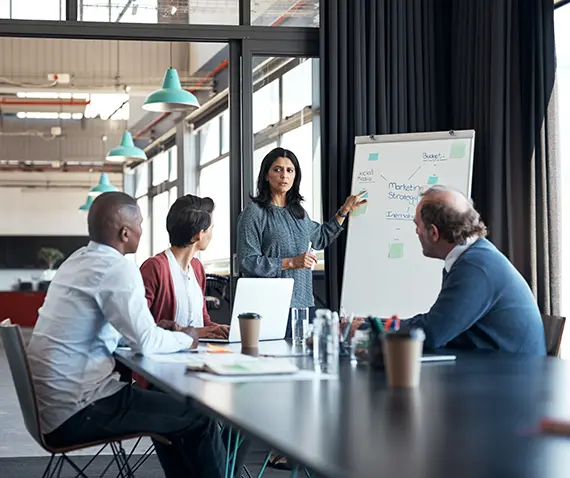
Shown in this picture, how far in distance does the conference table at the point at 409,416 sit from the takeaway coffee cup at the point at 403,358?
0.12 ft

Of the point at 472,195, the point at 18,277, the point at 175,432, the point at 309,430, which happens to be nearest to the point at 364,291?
the point at 472,195

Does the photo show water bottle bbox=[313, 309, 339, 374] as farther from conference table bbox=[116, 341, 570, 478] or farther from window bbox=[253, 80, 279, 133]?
window bbox=[253, 80, 279, 133]

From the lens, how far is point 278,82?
6211mm

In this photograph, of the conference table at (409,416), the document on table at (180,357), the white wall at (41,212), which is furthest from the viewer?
the white wall at (41,212)

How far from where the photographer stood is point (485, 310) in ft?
10.2

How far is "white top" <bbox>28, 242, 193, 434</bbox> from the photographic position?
9.90ft

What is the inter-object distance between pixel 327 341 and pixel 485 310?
68 cm

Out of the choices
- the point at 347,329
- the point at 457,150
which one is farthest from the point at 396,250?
the point at 347,329

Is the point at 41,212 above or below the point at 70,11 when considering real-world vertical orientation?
below

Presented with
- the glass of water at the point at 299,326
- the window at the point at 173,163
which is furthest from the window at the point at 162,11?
the window at the point at 173,163

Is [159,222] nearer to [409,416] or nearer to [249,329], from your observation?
[249,329]

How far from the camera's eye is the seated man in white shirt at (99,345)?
303 centimetres

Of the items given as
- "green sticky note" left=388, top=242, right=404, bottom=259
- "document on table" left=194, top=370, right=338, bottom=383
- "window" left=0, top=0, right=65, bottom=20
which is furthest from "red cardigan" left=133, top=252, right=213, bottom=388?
"window" left=0, top=0, right=65, bottom=20

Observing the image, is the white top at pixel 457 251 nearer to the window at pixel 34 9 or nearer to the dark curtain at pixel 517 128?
the dark curtain at pixel 517 128
